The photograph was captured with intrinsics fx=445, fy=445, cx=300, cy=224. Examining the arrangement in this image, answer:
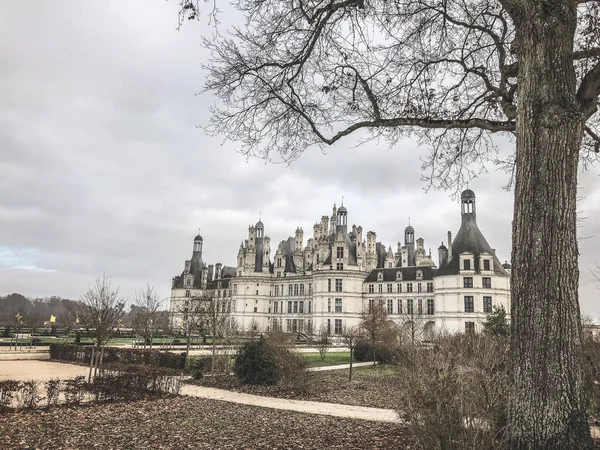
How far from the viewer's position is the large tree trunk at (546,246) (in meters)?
4.92

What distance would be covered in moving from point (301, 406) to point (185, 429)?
4.36 m

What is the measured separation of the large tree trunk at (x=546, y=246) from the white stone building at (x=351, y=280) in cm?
3642

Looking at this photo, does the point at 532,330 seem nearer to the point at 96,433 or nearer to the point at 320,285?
the point at 96,433

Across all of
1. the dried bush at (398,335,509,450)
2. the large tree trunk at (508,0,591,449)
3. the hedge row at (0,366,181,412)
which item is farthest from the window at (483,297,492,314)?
the large tree trunk at (508,0,591,449)

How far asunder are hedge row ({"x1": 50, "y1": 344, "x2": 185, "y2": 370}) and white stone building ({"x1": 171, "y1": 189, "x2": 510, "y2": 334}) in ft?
51.9

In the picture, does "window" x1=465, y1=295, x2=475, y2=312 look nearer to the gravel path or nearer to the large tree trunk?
the gravel path

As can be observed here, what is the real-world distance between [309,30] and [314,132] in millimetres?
1792

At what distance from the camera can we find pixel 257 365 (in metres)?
16.4

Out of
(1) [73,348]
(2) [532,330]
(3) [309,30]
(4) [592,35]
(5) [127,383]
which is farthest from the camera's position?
(1) [73,348]

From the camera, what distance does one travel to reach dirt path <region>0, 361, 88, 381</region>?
18031 millimetres

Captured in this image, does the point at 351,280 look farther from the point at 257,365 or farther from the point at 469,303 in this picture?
the point at 257,365

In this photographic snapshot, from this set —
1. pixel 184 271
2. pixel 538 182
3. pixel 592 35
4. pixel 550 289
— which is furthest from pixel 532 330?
pixel 184 271

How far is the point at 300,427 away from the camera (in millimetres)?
8789

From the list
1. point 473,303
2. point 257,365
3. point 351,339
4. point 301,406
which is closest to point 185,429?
point 301,406
